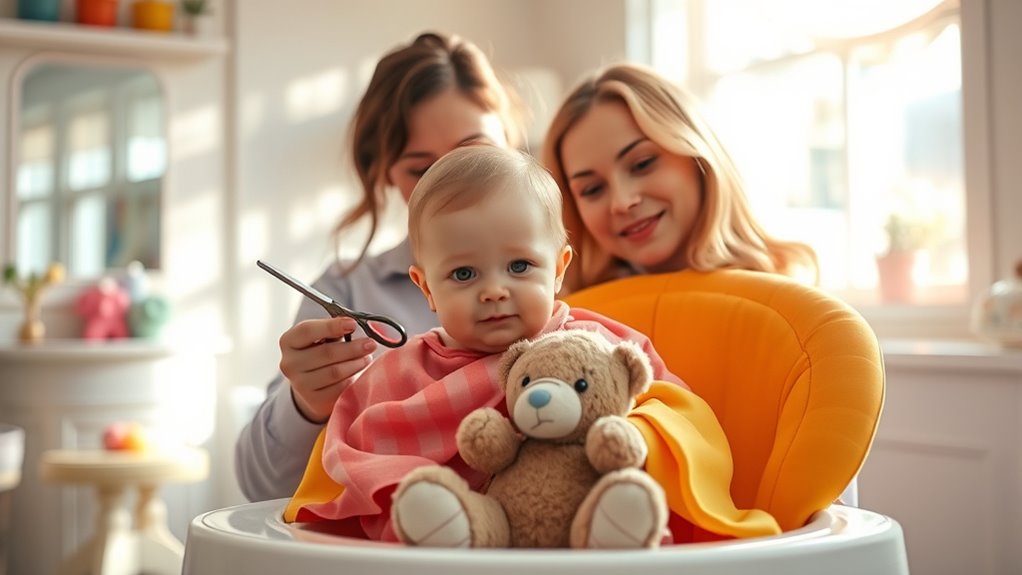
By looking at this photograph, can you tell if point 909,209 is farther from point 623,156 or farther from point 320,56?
point 320,56

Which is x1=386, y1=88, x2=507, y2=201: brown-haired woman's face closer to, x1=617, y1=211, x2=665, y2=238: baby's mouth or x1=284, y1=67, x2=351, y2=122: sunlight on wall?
x1=617, y1=211, x2=665, y2=238: baby's mouth

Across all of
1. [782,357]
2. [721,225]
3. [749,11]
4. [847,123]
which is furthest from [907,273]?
[782,357]

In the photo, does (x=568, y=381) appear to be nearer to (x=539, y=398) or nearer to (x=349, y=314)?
(x=539, y=398)

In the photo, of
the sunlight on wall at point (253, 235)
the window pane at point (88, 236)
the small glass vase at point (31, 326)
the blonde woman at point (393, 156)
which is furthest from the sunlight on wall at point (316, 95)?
the blonde woman at point (393, 156)

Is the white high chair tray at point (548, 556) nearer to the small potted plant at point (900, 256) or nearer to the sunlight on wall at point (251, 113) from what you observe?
the small potted plant at point (900, 256)

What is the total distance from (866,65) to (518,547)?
2677 mm

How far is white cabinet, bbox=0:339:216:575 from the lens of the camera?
321 centimetres

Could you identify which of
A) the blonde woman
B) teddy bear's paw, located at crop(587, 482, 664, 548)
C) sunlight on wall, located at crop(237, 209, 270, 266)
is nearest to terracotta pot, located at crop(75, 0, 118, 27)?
sunlight on wall, located at crop(237, 209, 270, 266)

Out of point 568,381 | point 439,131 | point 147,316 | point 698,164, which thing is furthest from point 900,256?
point 147,316

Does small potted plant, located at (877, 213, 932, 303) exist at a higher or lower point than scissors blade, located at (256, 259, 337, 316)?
higher

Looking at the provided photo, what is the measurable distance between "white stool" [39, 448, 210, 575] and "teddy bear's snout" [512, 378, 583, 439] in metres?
2.53

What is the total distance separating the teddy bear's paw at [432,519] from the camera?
2.34ft

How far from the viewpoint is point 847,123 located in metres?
3.10

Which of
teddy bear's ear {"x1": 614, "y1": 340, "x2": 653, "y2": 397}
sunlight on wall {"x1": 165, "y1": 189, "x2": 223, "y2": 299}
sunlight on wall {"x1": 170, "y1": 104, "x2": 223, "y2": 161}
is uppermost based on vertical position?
sunlight on wall {"x1": 170, "y1": 104, "x2": 223, "y2": 161}
